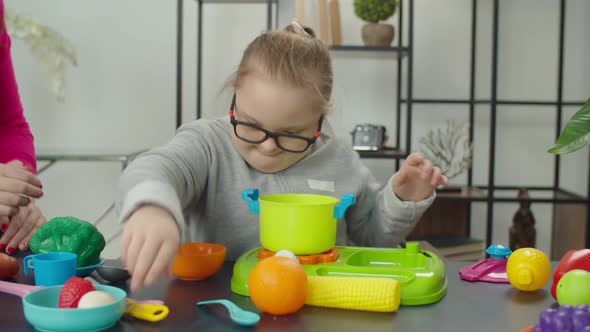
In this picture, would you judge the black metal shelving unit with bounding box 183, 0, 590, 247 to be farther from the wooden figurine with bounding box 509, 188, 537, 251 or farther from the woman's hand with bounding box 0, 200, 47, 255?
the woman's hand with bounding box 0, 200, 47, 255

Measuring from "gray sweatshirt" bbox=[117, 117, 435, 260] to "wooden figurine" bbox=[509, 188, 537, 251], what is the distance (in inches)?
68.2

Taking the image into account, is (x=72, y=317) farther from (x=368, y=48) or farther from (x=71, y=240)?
(x=368, y=48)

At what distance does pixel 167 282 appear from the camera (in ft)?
2.84

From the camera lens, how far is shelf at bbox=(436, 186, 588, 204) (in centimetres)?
282

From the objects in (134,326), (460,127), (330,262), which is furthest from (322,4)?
(134,326)

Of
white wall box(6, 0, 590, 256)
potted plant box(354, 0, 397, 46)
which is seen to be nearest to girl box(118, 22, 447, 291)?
potted plant box(354, 0, 397, 46)

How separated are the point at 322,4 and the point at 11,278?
212cm

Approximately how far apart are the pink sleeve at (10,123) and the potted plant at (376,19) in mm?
1596

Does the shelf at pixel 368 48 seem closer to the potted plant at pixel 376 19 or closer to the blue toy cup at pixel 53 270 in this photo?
the potted plant at pixel 376 19

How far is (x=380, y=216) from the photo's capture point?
127 centimetres

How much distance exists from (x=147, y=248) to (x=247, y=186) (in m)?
0.55

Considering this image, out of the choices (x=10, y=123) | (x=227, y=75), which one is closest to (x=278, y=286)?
(x=10, y=123)

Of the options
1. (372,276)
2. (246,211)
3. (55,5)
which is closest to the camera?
(372,276)

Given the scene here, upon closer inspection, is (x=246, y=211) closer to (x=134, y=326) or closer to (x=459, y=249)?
(x=134, y=326)
